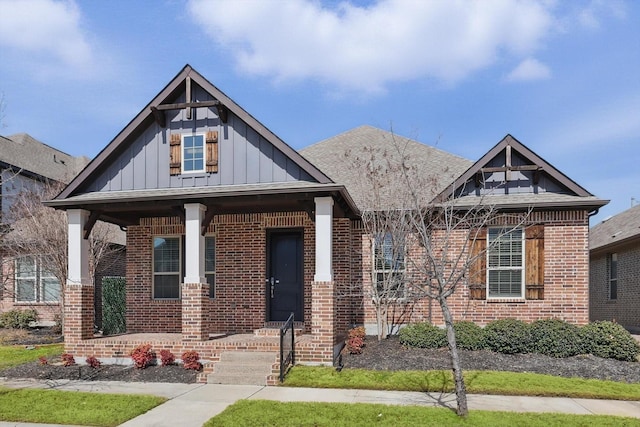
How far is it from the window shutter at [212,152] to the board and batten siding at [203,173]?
8cm

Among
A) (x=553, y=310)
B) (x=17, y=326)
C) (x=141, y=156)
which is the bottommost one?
(x=17, y=326)

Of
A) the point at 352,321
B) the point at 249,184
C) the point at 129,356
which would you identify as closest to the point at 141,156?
the point at 249,184

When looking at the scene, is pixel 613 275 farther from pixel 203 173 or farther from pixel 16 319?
pixel 16 319

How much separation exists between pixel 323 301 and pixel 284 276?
308 centimetres

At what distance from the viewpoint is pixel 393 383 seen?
9.02m

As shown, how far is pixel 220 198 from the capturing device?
11195 mm

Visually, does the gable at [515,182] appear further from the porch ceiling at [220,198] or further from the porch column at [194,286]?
the porch column at [194,286]

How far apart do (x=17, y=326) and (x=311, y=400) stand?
13.7 meters

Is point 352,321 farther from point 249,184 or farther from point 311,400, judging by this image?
point 311,400

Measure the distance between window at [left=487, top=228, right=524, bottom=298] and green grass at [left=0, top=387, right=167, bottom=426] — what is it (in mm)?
8559

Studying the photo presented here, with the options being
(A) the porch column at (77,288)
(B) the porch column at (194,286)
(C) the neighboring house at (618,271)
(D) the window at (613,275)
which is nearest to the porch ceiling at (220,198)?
(B) the porch column at (194,286)

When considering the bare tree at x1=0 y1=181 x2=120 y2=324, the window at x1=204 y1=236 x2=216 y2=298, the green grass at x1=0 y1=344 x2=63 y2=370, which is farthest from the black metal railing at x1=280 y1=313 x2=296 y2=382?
the bare tree at x1=0 y1=181 x2=120 y2=324

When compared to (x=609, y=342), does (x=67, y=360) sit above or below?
below

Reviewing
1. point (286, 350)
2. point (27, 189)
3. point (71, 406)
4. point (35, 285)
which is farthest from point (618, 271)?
point (27, 189)
